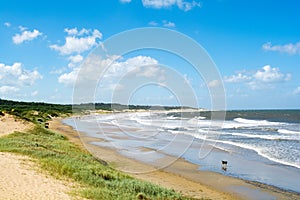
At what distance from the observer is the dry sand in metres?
11.6

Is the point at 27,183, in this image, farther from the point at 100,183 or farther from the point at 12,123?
the point at 12,123

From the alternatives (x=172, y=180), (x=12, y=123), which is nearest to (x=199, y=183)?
(x=172, y=180)

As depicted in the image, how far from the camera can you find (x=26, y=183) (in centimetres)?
1298

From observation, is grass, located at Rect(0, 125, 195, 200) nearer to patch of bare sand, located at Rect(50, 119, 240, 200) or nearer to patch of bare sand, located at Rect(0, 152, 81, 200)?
patch of bare sand, located at Rect(0, 152, 81, 200)

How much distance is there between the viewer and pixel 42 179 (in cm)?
1378

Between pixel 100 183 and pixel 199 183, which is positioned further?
pixel 199 183

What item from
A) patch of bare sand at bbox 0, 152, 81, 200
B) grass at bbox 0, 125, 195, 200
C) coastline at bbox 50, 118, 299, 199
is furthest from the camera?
coastline at bbox 50, 118, 299, 199

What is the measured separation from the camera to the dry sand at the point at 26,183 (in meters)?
11.6

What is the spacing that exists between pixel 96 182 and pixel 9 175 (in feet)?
11.1

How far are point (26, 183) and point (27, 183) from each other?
1.4 inches

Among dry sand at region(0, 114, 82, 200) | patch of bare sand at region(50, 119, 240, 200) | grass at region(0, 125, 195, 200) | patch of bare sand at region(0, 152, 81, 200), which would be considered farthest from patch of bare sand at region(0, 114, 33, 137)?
patch of bare sand at region(0, 152, 81, 200)

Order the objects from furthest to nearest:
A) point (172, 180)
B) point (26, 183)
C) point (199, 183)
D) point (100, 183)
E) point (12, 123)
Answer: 1. point (12, 123)
2. point (172, 180)
3. point (199, 183)
4. point (100, 183)
5. point (26, 183)

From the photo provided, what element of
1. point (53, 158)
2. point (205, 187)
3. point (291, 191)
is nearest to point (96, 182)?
point (53, 158)

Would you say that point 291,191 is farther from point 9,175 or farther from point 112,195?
point 9,175
